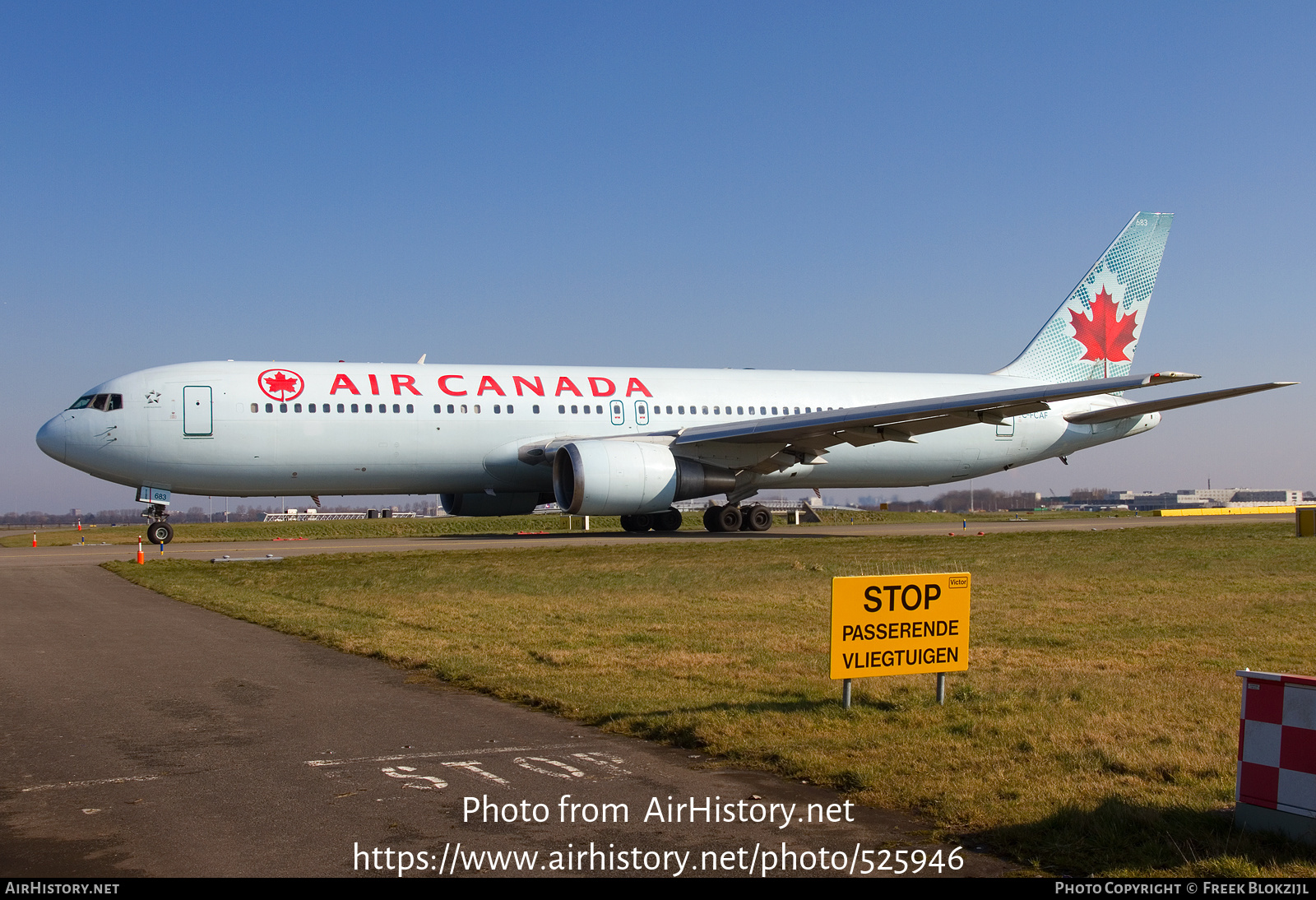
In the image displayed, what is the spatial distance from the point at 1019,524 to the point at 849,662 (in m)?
30.1

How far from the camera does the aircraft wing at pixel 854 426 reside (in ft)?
79.2

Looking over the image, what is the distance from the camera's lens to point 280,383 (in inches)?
1013

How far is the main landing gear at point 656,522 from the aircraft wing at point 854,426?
295 cm

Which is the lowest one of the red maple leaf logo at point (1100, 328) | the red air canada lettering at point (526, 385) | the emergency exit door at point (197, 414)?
the emergency exit door at point (197, 414)

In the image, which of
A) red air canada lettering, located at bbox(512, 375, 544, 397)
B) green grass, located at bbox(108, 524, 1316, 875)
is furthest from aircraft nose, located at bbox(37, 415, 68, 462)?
red air canada lettering, located at bbox(512, 375, 544, 397)

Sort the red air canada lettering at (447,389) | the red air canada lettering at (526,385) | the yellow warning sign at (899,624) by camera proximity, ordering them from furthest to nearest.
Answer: the red air canada lettering at (526,385)
the red air canada lettering at (447,389)
the yellow warning sign at (899,624)

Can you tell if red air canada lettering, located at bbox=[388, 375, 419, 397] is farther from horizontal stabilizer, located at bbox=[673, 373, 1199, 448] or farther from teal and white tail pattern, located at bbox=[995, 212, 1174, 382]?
teal and white tail pattern, located at bbox=[995, 212, 1174, 382]

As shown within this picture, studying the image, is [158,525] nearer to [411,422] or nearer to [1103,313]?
[411,422]

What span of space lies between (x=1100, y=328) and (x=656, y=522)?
16.3 metres

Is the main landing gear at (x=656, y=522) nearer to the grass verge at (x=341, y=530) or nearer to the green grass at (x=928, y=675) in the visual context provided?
the grass verge at (x=341, y=530)

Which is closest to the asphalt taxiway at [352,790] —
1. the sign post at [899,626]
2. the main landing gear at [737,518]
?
the sign post at [899,626]

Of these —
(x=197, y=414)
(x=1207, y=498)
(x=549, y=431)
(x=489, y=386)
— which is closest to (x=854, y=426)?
(x=549, y=431)
